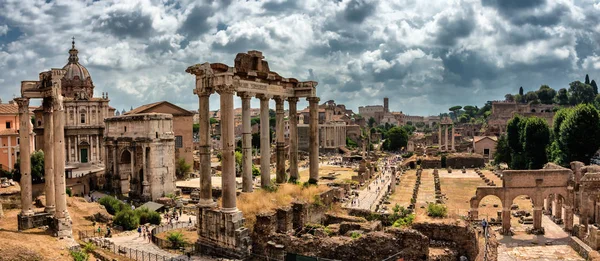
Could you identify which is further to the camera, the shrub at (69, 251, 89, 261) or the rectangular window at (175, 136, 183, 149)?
the rectangular window at (175, 136, 183, 149)

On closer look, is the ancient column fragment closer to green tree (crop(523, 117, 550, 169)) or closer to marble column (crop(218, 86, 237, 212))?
marble column (crop(218, 86, 237, 212))

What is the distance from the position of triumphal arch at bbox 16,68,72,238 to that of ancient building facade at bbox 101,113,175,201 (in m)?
19.4

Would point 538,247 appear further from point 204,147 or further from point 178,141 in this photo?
point 178,141

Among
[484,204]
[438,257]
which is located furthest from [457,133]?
[438,257]

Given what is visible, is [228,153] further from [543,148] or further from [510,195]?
[543,148]

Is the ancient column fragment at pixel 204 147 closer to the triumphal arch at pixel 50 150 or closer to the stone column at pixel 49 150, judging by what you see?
the triumphal arch at pixel 50 150

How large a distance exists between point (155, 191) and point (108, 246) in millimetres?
19507

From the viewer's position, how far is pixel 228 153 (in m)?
18.7

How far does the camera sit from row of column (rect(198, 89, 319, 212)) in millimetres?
18578

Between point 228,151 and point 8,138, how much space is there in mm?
32630

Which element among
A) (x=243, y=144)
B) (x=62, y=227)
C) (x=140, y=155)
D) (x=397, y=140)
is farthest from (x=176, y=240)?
(x=397, y=140)

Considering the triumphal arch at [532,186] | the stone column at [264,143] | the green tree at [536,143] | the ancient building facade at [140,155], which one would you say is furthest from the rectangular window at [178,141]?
the green tree at [536,143]

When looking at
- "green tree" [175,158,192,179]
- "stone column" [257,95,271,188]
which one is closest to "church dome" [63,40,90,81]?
"green tree" [175,158,192,179]

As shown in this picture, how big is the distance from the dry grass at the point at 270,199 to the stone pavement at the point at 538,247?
10862mm
